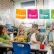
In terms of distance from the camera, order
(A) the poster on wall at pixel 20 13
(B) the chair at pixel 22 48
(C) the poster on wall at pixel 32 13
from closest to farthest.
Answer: (B) the chair at pixel 22 48 < (C) the poster on wall at pixel 32 13 < (A) the poster on wall at pixel 20 13

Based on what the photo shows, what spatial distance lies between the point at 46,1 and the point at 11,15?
1149 mm

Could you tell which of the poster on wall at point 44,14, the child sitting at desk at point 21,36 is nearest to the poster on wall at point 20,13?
the child sitting at desk at point 21,36

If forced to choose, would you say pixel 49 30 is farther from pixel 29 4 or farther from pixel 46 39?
pixel 29 4

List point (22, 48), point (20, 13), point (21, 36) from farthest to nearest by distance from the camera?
1. point (20, 13)
2. point (21, 36)
3. point (22, 48)

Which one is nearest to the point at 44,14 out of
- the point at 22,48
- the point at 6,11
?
the point at 6,11

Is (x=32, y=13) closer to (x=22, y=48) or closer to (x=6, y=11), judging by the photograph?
(x=6, y=11)

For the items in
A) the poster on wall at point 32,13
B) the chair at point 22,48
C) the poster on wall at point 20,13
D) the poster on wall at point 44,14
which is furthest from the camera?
the poster on wall at point 20,13

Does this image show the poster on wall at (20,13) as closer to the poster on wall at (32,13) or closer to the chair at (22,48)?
the poster on wall at (32,13)

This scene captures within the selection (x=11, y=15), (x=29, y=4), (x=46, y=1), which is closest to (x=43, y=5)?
(x=46, y=1)

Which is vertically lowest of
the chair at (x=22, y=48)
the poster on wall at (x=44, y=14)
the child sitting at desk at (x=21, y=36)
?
the chair at (x=22, y=48)

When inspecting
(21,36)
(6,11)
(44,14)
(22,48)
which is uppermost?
(6,11)

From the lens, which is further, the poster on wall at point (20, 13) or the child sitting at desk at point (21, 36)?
the poster on wall at point (20, 13)

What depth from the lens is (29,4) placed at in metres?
4.16

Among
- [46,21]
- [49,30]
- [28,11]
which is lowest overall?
[49,30]
